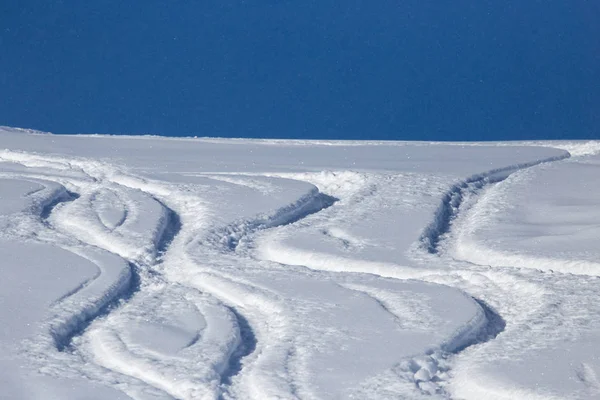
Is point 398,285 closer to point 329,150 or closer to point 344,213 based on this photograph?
point 344,213

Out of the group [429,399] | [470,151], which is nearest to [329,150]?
[470,151]

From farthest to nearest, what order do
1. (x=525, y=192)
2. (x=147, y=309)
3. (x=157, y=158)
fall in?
(x=157, y=158) < (x=525, y=192) < (x=147, y=309)

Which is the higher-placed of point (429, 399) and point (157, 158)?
point (157, 158)

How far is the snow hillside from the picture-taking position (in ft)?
6.31

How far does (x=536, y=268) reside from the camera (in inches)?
106

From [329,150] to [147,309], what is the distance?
2559 millimetres

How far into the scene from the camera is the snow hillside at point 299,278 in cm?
192

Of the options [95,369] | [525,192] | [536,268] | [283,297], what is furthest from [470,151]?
[95,369]

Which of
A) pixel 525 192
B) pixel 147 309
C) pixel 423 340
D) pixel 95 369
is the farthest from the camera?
pixel 525 192

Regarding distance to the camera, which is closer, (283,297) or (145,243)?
(283,297)

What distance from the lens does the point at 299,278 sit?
8.59 feet

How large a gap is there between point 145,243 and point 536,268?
4.16 feet

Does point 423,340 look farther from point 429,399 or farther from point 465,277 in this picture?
point 465,277

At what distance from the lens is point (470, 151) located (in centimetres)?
481
